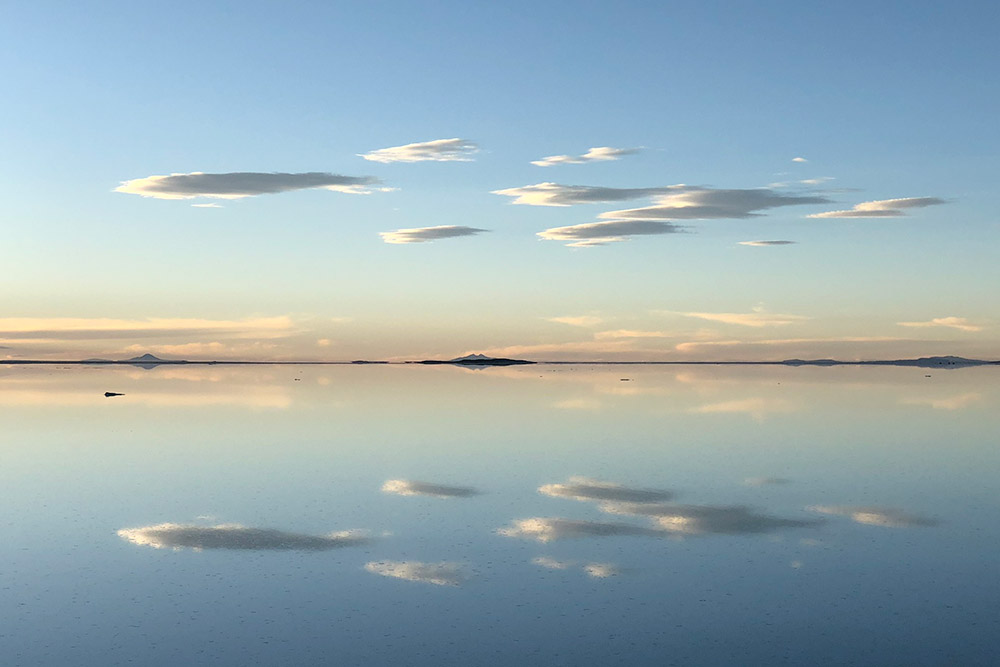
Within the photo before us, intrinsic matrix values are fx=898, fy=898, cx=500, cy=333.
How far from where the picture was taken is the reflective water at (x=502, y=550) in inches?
764

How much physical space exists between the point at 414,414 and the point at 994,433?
146ft

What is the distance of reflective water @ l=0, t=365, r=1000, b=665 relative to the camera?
19.4 metres

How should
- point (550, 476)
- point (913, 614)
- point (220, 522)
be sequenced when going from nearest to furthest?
point (913, 614), point (220, 522), point (550, 476)

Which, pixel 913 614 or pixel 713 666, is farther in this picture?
pixel 913 614

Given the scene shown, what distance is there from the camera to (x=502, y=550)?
27.2 m

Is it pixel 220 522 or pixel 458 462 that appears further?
pixel 458 462

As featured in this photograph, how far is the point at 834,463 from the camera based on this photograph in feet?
150

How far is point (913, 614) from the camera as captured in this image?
69.1 feet

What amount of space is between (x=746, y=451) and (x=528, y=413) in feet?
97.3

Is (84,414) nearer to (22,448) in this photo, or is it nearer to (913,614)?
(22,448)

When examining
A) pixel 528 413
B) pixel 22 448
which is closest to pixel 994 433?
pixel 528 413

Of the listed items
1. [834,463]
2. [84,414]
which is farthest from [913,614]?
[84,414]

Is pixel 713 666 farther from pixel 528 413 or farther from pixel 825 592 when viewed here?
pixel 528 413

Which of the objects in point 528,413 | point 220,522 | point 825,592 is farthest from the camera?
point 528,413
